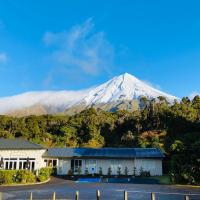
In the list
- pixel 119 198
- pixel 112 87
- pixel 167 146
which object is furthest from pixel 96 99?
pixel 119 198

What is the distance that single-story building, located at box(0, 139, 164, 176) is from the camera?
33.8m

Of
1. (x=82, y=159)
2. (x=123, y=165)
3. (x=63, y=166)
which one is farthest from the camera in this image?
(x=63, y=166)

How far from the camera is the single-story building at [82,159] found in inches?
1332

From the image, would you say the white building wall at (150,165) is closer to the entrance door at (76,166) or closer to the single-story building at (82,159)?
the single-story building at (82,159)

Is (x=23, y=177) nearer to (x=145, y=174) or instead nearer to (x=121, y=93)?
(x=145, y=174)

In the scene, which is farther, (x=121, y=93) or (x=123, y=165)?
(x=121, y=93)

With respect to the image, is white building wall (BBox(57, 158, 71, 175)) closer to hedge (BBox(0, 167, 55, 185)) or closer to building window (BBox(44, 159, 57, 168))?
building window (BBox(44, 159, 57, 168))

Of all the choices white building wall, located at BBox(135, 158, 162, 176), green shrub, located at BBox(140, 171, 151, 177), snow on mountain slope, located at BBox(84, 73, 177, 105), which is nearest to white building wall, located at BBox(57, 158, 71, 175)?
white building wall, located at BBox(135, 158, 162, 176)

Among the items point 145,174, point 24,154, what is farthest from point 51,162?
point 145,174

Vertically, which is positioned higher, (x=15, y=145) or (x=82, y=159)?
(x=15, y=145)

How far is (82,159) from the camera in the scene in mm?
35281

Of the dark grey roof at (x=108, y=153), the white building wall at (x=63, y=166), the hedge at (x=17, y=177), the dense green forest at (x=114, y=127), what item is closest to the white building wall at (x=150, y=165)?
the dark grey roof at (x=108, y=153)

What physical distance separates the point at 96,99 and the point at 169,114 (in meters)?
123

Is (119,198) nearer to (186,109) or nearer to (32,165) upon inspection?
(32,165)
